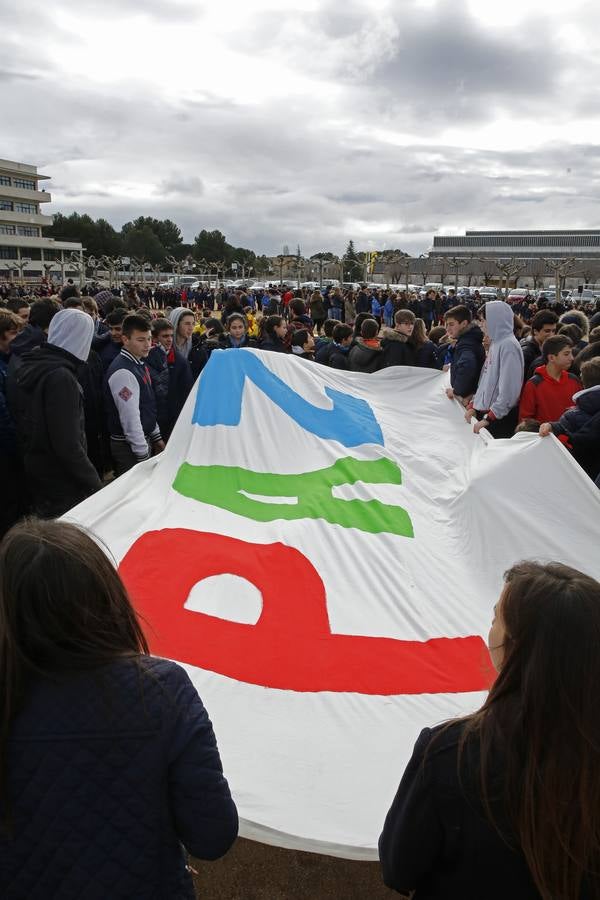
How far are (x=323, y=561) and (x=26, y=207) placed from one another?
70971mm

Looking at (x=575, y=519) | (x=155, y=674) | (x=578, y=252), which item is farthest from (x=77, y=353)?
(x=578, y=252)

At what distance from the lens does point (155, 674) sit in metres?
1.22

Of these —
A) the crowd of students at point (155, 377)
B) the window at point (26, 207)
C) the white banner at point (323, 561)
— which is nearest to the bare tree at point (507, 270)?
the crowd of students at point (155, 377)

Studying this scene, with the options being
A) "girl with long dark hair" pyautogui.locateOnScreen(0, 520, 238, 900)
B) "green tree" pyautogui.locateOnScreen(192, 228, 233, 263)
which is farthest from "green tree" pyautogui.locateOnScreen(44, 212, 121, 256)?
"girl with long dark hair" pyautogui.locateOnScreen(0, 520, 238, 900)

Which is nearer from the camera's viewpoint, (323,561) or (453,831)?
(453,831)

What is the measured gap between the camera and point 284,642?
2.66 meters

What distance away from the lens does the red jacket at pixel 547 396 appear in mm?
4371

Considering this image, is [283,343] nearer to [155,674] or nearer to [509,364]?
[509,364]

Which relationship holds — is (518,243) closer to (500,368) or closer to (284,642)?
(500,368)

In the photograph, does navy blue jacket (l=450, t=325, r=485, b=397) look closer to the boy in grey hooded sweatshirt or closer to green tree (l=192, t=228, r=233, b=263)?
the boy in grey hooded sweatshirt

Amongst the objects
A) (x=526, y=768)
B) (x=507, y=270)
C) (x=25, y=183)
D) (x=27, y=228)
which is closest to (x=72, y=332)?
(x=526, y=768)

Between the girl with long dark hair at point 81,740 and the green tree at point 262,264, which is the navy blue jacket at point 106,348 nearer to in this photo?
the girl with long dark hair at point 81,740

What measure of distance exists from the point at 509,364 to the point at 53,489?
3.41 m

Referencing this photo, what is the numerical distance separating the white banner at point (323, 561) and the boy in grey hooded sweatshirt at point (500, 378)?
0.24 meters
